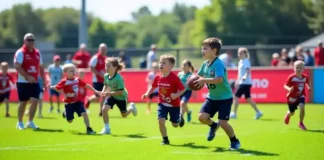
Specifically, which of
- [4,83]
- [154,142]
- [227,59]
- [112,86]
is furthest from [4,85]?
[154,142]

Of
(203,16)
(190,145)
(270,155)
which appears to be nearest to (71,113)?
(190,145)

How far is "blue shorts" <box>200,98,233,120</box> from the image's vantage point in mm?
12836

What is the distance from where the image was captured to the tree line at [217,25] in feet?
309

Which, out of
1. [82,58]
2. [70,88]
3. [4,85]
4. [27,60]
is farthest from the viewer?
[82,58]

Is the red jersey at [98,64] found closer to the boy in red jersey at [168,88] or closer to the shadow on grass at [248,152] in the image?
the boy in red jersey at [168,88]

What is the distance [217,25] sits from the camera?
361 ft

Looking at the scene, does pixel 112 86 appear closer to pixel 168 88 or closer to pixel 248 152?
pixel 168 88

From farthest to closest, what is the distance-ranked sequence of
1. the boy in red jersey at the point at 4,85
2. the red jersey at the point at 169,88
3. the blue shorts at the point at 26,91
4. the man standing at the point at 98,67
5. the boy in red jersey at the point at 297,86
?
the boy in red jersey at the point at 4,85
the man standing at the point at 98,67
the blue shorts at the point at 26,91
the boy in red jersey at the point at 297,86
the red jersey at the point at 169,88

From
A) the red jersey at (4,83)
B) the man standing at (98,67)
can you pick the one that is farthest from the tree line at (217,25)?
the man standing at (98,67)

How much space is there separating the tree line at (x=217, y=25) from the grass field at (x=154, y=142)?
72689 mm

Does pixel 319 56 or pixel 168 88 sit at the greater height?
pixel 319 56

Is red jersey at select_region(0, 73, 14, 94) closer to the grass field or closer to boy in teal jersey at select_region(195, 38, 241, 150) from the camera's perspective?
the grass field

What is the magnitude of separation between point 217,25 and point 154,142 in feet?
317

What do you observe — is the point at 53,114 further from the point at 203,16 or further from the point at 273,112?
the point at 203,16
